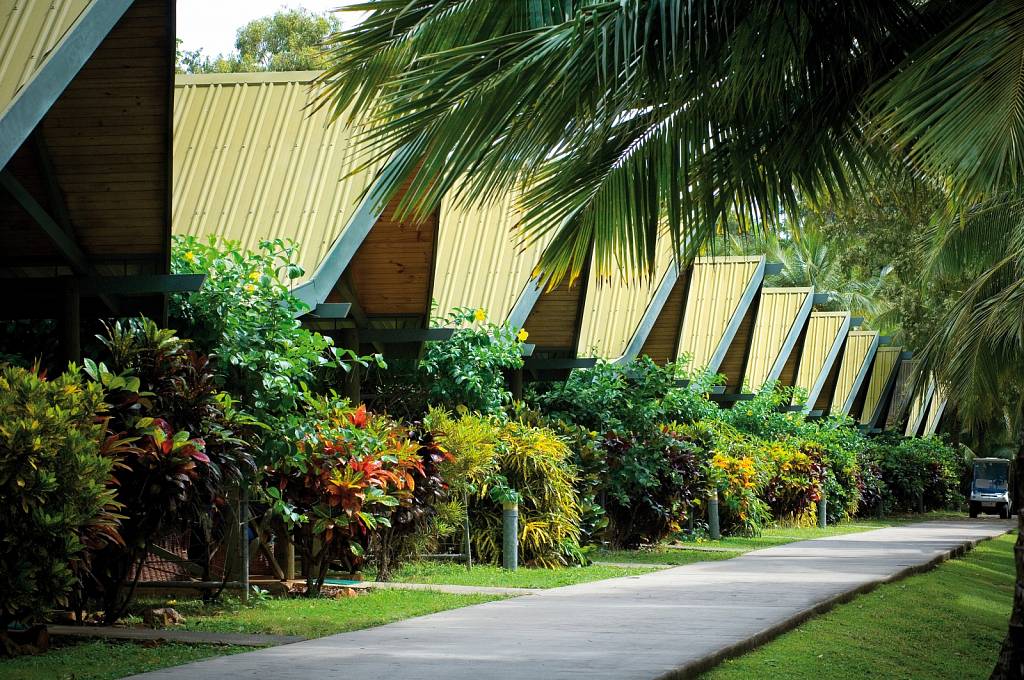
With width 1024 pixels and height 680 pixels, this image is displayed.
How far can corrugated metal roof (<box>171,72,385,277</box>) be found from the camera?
13.0m

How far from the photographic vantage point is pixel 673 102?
692cm

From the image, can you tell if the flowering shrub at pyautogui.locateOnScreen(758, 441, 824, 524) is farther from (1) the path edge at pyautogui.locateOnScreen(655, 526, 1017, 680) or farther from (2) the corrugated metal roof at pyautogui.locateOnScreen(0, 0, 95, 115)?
(2) the corrugated metal roof at pyautogui.locateOnScreen(0, 0, 95, 115)

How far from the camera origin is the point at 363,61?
22.2 ft

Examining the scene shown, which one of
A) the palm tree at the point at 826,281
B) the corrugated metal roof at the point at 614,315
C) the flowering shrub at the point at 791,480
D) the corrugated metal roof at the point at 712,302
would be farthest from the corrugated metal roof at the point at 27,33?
the palm tree at the point at 826,281

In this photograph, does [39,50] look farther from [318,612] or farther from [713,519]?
[713,519]

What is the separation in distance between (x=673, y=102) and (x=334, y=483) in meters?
4.78

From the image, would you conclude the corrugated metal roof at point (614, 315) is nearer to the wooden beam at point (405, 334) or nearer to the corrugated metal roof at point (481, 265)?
the corrugated metal roof at point (481, 265)

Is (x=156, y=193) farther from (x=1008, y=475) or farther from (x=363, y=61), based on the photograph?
(x=1008, y=475)

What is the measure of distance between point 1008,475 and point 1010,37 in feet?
140

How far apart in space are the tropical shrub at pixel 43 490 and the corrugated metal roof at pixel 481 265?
10.2 m

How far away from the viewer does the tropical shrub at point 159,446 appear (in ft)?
27.0

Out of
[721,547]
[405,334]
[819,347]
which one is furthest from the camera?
[819,347]

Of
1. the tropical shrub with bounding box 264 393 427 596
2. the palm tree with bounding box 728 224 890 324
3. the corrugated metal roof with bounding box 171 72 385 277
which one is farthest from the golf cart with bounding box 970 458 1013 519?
the tropical shrub with bounding box 264 393 427 596

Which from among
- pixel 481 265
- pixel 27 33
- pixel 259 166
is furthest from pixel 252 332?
pixel 481 265
